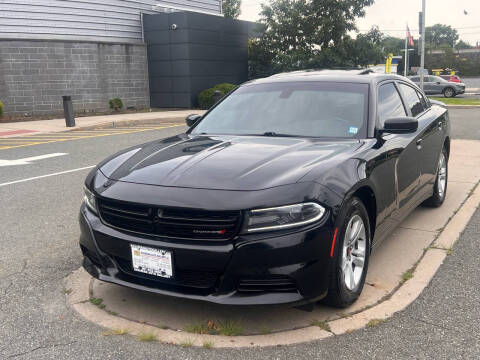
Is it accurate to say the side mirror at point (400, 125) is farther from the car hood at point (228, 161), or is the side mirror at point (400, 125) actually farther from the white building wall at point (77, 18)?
the white building wall at point (77, 18)

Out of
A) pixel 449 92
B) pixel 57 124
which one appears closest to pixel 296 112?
pixel 57 124

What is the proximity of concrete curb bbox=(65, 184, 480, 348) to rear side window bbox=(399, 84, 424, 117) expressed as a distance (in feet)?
5.31

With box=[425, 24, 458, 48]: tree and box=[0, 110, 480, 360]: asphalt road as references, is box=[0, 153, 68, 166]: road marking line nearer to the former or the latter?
box=[0, 110, 480, 360]: asphalt road

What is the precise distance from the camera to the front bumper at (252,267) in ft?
9.53

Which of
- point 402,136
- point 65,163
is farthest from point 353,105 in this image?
point 65,163

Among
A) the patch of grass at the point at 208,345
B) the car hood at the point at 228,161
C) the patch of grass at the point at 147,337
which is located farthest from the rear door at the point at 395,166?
the patch of grass at the point at 147,337

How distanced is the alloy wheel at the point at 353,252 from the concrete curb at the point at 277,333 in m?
0.22

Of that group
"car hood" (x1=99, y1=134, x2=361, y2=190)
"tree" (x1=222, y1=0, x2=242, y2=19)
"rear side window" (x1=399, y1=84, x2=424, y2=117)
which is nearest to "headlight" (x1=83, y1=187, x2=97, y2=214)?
"car hood" (x1=99, y1=134, x2=361, y2=190)

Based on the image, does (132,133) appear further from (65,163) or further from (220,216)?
(220,216)

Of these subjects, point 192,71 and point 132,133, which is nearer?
point 132,133

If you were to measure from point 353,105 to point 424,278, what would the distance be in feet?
4.87

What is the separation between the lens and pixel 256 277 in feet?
9.66

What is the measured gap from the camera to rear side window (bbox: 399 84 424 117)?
207 inches

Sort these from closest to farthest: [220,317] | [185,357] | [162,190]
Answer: [185,357] < [162,190] < [220,317]
